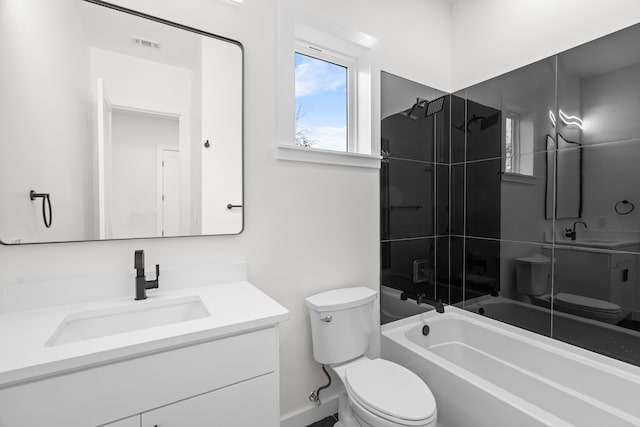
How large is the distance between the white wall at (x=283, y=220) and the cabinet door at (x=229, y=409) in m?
0.59

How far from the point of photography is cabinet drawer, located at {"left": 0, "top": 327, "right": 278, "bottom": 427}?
0.73m

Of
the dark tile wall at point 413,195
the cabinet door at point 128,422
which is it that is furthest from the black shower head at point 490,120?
the cabinet door at point 128,422

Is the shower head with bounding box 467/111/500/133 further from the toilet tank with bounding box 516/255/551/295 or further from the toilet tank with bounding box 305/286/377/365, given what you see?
the toilet tank with bounding box 305/286/377/365

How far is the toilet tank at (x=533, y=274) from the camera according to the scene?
6.08 ft

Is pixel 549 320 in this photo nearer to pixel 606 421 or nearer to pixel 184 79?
pixel 606 421

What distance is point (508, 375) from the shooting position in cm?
188

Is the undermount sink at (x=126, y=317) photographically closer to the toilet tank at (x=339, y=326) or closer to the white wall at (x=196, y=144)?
the white wall at (x=196, y=144)

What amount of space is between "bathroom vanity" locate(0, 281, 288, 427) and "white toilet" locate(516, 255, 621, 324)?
1.70 m

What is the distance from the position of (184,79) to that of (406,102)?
1450 mm

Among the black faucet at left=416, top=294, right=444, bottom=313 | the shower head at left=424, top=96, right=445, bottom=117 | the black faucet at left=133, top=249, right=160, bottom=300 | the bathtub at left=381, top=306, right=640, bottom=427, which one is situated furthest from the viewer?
the shower head at left=424, top=96, right=445, bottom=117

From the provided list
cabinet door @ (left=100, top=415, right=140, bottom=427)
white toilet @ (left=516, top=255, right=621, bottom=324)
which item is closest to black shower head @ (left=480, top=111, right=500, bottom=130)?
white toilet @ (left=516, top=255, right=621, bottom=324)

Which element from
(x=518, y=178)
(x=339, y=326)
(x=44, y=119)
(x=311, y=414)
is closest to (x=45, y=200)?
(x=44, y=119)

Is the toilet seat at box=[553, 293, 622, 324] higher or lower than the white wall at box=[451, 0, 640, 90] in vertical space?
lower

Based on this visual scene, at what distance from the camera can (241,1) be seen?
1465mm
